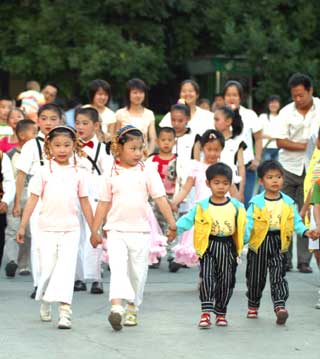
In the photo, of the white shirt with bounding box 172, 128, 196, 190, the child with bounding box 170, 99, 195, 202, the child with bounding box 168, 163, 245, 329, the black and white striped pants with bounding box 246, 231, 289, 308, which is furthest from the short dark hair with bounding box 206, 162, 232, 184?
the child with bounding box 170, 99, 195, 202

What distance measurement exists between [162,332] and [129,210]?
0.97m

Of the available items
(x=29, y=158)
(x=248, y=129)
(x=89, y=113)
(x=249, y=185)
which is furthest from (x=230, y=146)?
(x=29, y=158)

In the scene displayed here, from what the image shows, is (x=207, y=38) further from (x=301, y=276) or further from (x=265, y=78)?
(x=301, y=276)

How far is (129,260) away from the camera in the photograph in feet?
30.7

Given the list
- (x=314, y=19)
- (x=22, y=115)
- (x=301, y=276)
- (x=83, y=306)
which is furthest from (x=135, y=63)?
(x=83, y=306)

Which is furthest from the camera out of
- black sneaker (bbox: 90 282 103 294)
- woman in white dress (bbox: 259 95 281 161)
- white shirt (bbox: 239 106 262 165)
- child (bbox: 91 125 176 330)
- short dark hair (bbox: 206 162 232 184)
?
woman in white dress (bbox: 259 95 281 161)

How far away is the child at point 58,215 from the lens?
9383 millimetres

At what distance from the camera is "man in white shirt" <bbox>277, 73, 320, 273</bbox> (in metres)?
12.9

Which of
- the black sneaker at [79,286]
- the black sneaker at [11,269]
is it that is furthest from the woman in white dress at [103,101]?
the black sneaker at [79,286]

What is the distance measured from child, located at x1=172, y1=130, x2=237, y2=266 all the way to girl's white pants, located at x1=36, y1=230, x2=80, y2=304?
1967 millimetres

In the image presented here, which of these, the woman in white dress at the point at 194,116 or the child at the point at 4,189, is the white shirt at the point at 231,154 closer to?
the woman in white dress at the point at 194,116

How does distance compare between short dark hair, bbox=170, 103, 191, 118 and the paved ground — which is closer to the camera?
the paved ground

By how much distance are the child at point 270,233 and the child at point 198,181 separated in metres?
1.58

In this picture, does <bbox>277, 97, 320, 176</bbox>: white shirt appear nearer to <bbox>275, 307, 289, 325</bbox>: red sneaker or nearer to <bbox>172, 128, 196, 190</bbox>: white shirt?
<bbox>172, 128, 196, 190</bbox>: white shirt
